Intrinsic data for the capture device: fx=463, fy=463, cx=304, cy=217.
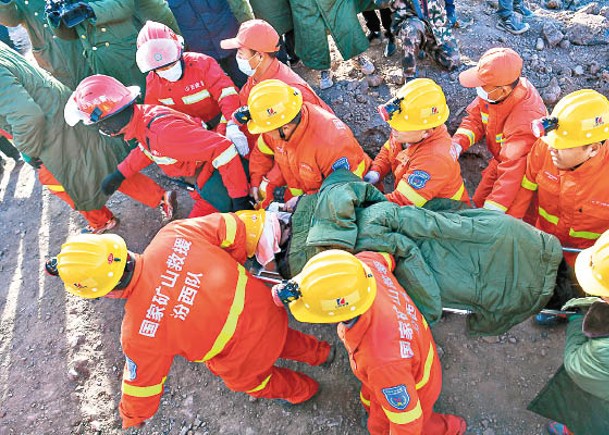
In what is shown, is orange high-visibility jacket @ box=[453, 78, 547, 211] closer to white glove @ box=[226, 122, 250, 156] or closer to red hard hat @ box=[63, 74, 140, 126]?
white glove @ box=[226, 122, 250, 156]

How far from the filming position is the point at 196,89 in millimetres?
4266

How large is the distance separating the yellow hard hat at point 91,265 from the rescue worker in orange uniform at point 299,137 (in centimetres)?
132

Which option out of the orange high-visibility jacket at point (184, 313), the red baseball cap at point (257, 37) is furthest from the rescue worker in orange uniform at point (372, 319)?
the red baseball cap at point (257, 37)

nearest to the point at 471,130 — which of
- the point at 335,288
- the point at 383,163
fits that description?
the point at 383,163

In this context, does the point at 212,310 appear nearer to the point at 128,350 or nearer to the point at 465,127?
the point at 128,350

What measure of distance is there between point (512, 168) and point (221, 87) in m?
2.59

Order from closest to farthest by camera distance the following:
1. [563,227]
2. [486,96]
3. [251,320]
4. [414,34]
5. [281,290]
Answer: [281,290] < [251,320] < [563,227] < [486,96] < [414,34]

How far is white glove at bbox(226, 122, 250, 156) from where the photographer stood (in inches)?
158

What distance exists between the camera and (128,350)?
104 inches

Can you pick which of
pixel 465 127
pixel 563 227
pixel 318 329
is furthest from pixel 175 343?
pixel 465 127

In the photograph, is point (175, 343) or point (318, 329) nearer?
point (175, 343)

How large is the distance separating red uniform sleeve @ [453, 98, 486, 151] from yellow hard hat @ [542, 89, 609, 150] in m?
1.14

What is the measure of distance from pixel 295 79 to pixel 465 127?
1526 millimetres

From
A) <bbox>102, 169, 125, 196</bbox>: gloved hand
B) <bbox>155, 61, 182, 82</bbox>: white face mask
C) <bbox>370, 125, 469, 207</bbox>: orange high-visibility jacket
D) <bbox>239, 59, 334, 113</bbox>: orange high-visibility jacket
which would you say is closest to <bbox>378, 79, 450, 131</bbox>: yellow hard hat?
<bbox>370, 125, 469, 207</bbox>: orange high-visibility jacket
